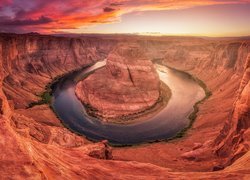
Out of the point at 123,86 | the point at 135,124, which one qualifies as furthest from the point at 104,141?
the point at 123,86

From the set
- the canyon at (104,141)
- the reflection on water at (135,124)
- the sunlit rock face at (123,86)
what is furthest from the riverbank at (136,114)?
the canyon at (104,141)

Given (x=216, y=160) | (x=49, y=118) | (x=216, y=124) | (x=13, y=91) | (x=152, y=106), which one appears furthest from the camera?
(x=13, y=91)

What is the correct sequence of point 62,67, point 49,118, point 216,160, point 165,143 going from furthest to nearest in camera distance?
point 62,67 < point 49,118 < point 165,143 < point 216,160

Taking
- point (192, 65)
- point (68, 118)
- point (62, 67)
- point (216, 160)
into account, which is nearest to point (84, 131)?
point (68, 118)

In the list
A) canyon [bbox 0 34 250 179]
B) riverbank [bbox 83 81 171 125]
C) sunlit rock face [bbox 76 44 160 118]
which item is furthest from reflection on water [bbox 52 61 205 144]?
sunlit rock face [bbox 76 44 160 118]

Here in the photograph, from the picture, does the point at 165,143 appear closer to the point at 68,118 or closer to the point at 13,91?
the point at 68,118

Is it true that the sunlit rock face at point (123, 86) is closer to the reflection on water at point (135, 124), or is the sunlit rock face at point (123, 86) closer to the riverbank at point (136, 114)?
the riverbank at point (136, 114)

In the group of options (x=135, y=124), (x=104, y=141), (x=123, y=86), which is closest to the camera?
(x=104, y=141)

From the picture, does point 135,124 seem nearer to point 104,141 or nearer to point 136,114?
point 136,114
